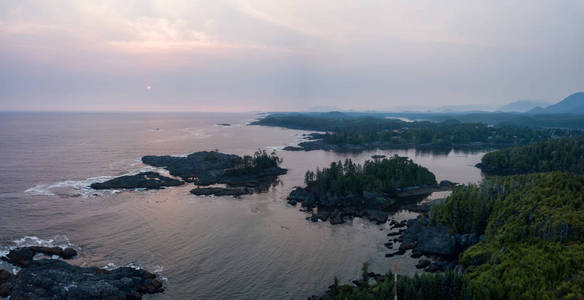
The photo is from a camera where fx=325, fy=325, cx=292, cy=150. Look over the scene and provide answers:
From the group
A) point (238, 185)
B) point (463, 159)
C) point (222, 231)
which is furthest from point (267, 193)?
point (463, 159)

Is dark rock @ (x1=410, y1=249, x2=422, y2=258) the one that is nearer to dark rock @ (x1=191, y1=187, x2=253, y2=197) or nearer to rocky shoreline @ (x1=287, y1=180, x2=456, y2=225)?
rocky shoreline @ (x1=287, y1=180, x2=456, y2=225)

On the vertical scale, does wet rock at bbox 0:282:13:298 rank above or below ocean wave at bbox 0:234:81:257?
above

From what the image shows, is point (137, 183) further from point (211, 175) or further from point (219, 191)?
point (219, 191)

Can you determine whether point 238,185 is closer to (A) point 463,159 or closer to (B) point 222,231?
(B) point 222,231

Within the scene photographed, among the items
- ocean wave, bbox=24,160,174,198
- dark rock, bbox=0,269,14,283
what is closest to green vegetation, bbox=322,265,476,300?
dark rock, bbox=0,269,14,283

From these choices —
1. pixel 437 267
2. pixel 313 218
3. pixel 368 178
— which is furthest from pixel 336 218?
pixel 437 267

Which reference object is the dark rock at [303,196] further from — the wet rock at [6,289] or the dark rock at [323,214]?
the wet rock at [6,289]
